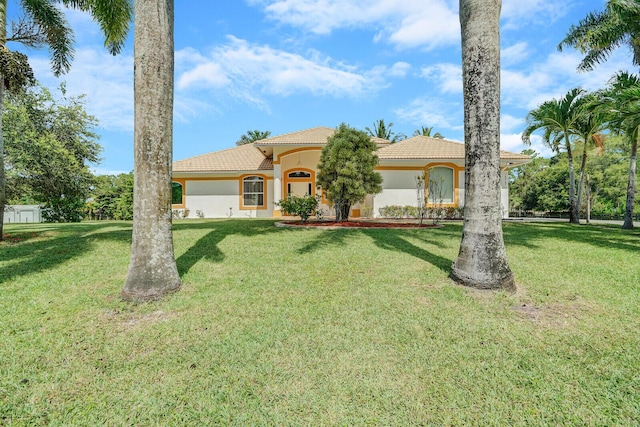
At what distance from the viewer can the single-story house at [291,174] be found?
19.2m

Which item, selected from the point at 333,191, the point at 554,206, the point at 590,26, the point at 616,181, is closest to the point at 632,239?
the point at 333,191

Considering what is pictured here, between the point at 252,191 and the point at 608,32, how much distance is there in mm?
20451

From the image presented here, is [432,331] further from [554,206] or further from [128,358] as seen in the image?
[554,206]

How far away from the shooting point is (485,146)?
16.8 ft

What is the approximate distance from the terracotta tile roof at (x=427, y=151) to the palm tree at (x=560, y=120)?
8.32ft

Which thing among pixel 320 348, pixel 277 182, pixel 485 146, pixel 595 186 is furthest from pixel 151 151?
pixel 595 186

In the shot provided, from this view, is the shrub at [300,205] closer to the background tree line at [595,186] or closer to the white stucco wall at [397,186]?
the white stucco wall at [397,186]

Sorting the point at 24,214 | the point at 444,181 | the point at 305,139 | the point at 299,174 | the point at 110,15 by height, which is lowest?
the point at 24,214

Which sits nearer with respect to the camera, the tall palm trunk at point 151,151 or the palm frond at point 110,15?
the tall palm trunk at point 151,151

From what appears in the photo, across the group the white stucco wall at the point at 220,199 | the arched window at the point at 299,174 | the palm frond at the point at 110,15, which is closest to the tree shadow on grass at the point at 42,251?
the palm frond at the point at 110,15

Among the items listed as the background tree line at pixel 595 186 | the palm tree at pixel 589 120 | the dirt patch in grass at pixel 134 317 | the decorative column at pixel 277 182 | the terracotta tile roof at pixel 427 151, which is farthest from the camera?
the background tree line at pixel 595 186

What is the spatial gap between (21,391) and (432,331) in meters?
4.17

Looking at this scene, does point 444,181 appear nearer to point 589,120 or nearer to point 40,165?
point 589,120

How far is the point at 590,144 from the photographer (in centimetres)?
2128
